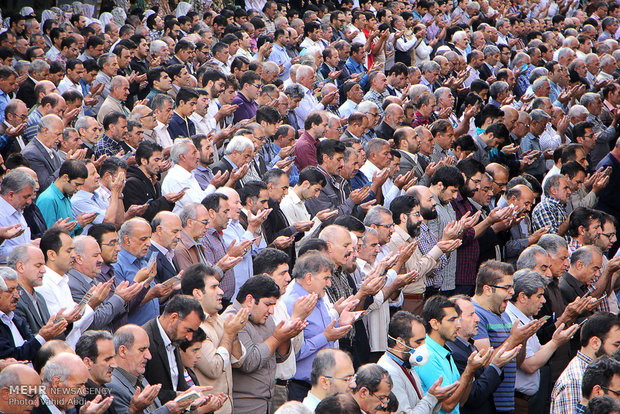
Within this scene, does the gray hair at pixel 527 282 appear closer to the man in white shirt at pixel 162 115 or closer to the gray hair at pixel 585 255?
the gray hair at pixel 585 255

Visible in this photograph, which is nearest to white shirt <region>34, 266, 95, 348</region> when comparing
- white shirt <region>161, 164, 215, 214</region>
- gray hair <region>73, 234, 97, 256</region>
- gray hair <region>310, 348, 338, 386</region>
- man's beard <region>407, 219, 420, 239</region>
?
gray hair <region>73, 234, 97, 256</region>

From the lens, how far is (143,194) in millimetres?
7754

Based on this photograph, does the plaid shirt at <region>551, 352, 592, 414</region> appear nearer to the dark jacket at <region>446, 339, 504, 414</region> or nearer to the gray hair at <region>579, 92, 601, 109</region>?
the dark jacket at <region>446, 339, 504, 414</region>

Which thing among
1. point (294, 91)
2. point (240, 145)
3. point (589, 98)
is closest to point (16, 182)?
point (240, 145)

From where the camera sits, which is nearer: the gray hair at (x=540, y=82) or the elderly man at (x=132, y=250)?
the elderly man at (x=132, y=250)

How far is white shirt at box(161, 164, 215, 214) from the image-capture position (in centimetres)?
782

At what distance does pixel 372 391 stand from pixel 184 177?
3862 millimetres

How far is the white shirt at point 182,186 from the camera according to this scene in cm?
782

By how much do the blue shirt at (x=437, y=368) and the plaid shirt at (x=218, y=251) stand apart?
1.86 m

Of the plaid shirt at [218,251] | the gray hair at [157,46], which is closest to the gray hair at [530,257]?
the plaid shirt at [218,251]

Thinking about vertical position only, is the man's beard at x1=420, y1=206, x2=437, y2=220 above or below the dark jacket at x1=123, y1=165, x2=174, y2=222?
above

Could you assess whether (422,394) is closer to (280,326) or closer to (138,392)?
(280,326)

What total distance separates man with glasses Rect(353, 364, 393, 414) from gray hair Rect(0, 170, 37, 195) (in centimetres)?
335

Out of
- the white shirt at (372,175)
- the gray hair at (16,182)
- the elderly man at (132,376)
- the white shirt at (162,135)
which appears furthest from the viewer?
the white shirt at (162,135)
